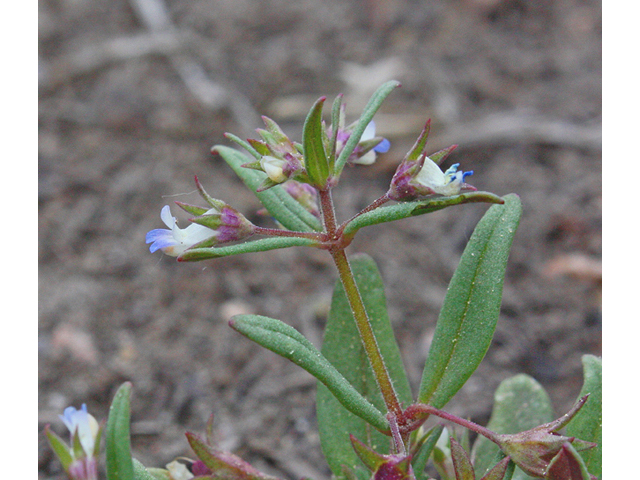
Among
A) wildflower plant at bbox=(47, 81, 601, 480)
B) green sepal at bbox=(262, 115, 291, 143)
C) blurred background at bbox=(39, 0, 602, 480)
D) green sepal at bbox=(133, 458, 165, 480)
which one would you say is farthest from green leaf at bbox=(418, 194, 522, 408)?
blurred background at bbox=(39, 0, 602, 480)

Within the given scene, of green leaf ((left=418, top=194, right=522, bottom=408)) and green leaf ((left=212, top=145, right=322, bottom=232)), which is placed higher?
green leaf ((left=212, top=145, right=322, bottom=232))

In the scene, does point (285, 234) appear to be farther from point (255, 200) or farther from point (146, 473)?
point (255, 200)

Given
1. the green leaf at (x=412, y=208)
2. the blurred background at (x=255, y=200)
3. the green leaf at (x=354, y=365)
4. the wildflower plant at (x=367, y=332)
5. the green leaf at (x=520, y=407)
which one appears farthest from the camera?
the blurred background at (x=255, y=200)

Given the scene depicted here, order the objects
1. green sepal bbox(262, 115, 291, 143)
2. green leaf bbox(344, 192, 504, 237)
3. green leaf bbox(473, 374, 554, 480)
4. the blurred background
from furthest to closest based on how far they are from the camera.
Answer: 1. the blurred background
2. green leaf bbox(473, 374, 554, 480)
3. green sepal bbox(262, 115, 291, 143)
4. green leaf bbox(344, 192, 504, 237)

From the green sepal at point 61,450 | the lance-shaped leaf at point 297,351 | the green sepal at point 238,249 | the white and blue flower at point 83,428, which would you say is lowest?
the green sepal at point 61,450

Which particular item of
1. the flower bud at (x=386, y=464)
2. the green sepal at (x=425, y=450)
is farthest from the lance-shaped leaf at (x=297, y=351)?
the green sepal at (x=425, y=450)

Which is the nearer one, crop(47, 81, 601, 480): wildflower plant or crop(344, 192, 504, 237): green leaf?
crop(344, 192, 504, 237): green leaf

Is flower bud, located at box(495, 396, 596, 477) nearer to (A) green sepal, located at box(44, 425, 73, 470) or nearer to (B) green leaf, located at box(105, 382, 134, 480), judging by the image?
(B) green leaf, located at box(105, 382, 134, 480)

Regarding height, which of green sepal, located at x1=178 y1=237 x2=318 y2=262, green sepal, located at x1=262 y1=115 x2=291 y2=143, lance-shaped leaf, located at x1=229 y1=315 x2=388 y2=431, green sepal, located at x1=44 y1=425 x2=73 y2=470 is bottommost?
green sepal, located at x1=44 y1=425 x2=73 y2=470

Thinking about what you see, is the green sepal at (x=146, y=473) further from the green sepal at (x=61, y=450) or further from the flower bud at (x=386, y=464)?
the flower bud at (x=386, y=464)
